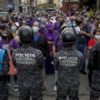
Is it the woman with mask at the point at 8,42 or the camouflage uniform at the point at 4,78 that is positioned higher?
the woman with mask at the point at 8,42

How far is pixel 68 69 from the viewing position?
3.75 meters

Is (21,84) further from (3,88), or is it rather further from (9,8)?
(9,8)

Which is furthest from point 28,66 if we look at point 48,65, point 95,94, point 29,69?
point 48,65

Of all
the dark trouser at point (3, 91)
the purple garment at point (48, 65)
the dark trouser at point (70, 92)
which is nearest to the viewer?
the dark trouser at point (70, 92)

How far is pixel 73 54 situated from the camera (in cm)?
374

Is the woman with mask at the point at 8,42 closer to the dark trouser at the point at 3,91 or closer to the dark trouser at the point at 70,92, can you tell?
the dark trouser at the point at 3,91

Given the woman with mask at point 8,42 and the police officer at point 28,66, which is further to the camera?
the woman with mask at point 8,42

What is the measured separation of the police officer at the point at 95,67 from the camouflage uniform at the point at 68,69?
38cm

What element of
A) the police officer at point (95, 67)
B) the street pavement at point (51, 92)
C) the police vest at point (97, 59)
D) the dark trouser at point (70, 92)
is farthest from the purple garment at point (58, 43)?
the dark trouser at point (70, 92)

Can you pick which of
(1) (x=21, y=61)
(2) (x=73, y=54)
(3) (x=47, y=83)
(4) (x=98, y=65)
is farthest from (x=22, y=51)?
(3) (x=47, y=83)

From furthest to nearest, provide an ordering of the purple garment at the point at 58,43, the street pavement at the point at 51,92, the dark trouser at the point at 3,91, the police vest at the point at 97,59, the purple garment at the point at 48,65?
1. the purple garment at the point at 48,65
2. the purple garment at the point at 58,43
3. the street pavement at the point at 51,92
4. the dark trouser at the point at 3,91
5. the police vest at the point at 97,59

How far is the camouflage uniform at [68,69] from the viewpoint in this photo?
147 inches

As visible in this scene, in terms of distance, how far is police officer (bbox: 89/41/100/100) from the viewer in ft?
13.1

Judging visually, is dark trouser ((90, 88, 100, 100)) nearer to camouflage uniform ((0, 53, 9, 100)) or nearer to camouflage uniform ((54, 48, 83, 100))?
camouflage uniform ((54, 48, 83, 100))
